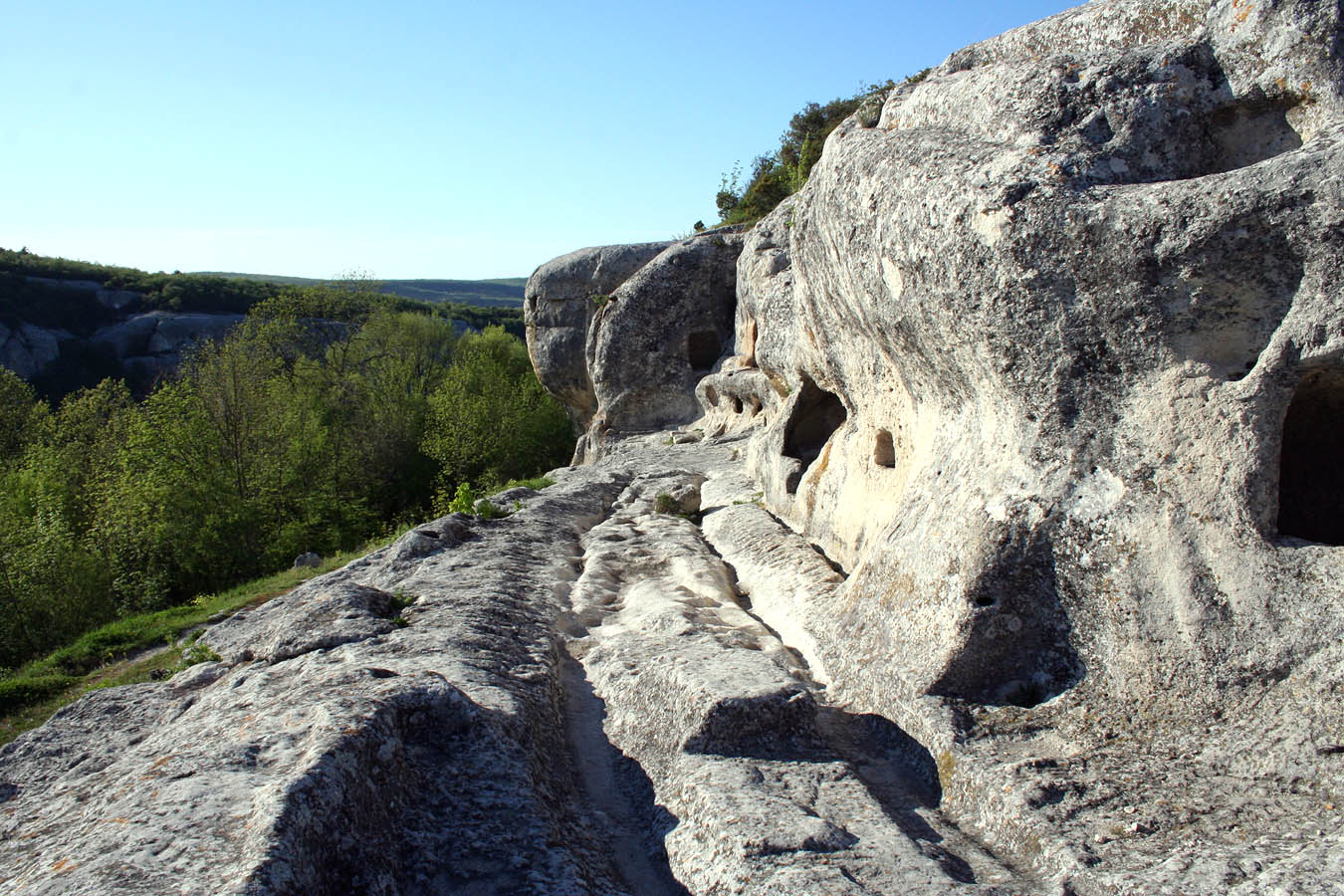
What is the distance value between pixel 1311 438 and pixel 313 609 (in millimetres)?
7913

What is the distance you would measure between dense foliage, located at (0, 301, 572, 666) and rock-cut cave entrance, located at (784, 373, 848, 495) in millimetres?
15979

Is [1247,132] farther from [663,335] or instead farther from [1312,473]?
[663,335]

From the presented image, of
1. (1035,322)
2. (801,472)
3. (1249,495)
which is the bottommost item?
(801,472)

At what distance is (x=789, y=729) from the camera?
5.79m

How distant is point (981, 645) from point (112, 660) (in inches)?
457

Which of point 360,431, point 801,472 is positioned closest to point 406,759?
Answer: point 801,472

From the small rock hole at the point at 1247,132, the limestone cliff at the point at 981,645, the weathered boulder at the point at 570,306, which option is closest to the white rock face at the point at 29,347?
the weathered boulder at the point at 570,306

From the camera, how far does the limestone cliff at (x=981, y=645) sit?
4316 millimetres

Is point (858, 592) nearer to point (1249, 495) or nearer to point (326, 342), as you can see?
point (1249, 495)

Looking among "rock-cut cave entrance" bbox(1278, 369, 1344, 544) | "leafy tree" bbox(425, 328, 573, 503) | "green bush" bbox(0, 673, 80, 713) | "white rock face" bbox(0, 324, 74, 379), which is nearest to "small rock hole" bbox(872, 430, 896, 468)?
"rock-cut cave entrance" bbox(1278, 369, 1344, 544)

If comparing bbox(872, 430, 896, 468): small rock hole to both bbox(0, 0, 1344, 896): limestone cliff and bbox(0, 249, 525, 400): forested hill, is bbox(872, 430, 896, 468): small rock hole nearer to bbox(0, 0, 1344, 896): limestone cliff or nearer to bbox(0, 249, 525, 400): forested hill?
bbox(0, 0, 1344, 896): limestone cliff

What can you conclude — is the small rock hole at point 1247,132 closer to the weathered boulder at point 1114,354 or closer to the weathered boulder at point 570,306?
the weathered boulder at point 1114,354

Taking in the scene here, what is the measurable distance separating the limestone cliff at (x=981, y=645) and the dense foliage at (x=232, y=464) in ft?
52.5

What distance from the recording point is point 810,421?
1360 centimetres
